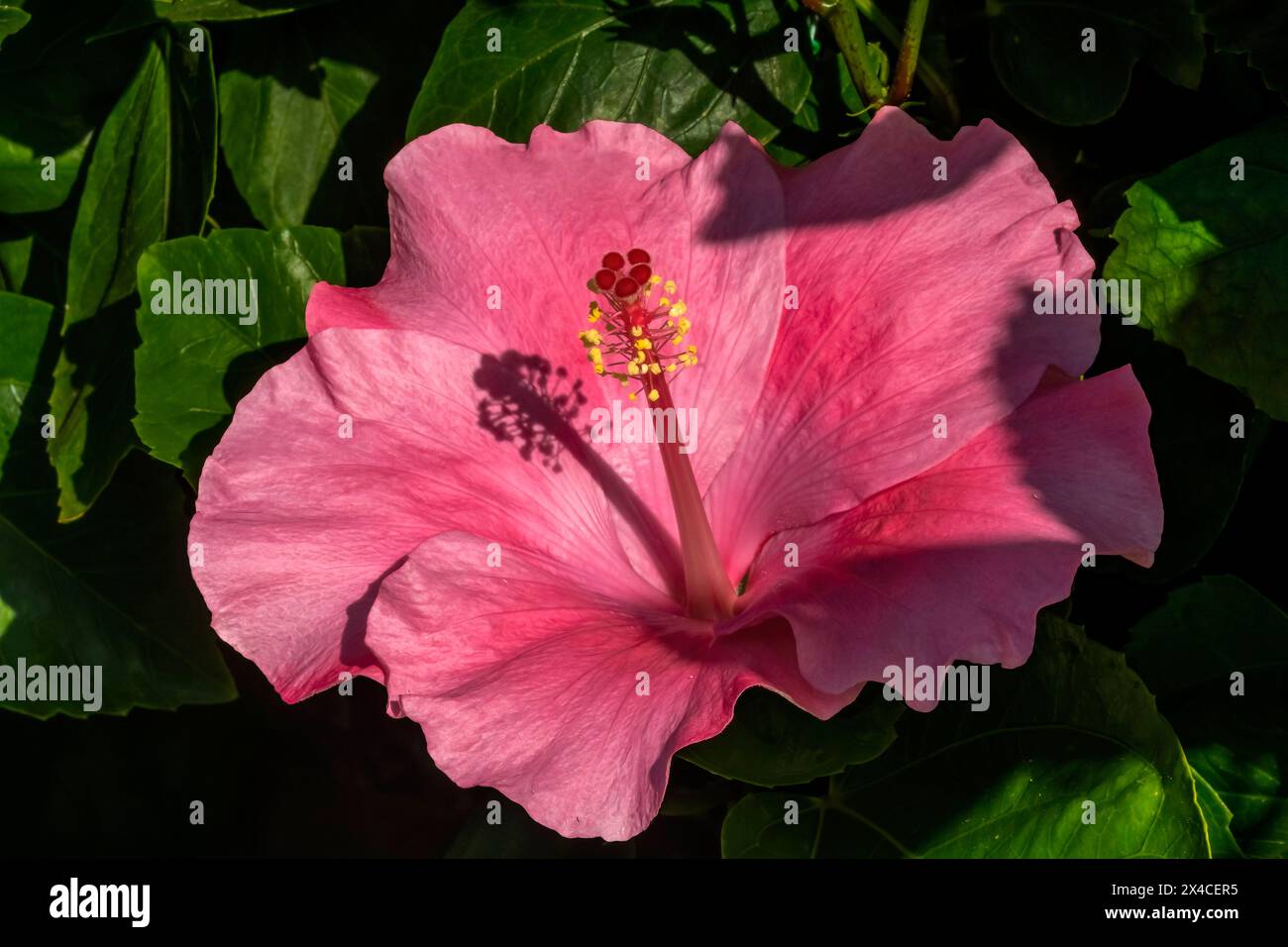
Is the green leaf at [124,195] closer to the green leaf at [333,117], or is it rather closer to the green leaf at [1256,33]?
the green leaf at [333,117]

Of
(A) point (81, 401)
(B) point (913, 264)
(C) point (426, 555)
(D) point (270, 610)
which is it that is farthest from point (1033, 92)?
(A) point (81, 401)

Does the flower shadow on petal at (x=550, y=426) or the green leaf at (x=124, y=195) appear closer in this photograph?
the flower shadow on petal at (x=550, y=426)

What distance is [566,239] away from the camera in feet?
5.32

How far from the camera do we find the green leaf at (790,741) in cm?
153

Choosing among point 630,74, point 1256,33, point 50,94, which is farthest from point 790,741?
point 50,94

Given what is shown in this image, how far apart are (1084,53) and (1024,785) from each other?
909 millimetres

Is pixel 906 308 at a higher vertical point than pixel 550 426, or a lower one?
higher

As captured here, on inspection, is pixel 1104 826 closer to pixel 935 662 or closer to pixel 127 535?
pixel 935 662

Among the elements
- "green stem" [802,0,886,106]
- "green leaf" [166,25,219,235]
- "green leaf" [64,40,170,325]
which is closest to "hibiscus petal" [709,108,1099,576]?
"green stem" [802,0,886,106]

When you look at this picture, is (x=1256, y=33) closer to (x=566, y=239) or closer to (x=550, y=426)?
(x=566, y=239)

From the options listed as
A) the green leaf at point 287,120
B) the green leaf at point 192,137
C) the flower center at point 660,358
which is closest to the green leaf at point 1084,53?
the flower center at point 660,358

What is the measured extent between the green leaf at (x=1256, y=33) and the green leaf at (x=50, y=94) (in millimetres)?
1461

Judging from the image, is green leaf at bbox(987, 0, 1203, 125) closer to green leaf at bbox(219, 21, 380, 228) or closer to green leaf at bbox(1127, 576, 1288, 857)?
green leaf at bbox(1127, 576, 1288, 857)

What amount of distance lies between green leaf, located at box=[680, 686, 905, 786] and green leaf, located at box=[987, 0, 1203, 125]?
0.77 m
